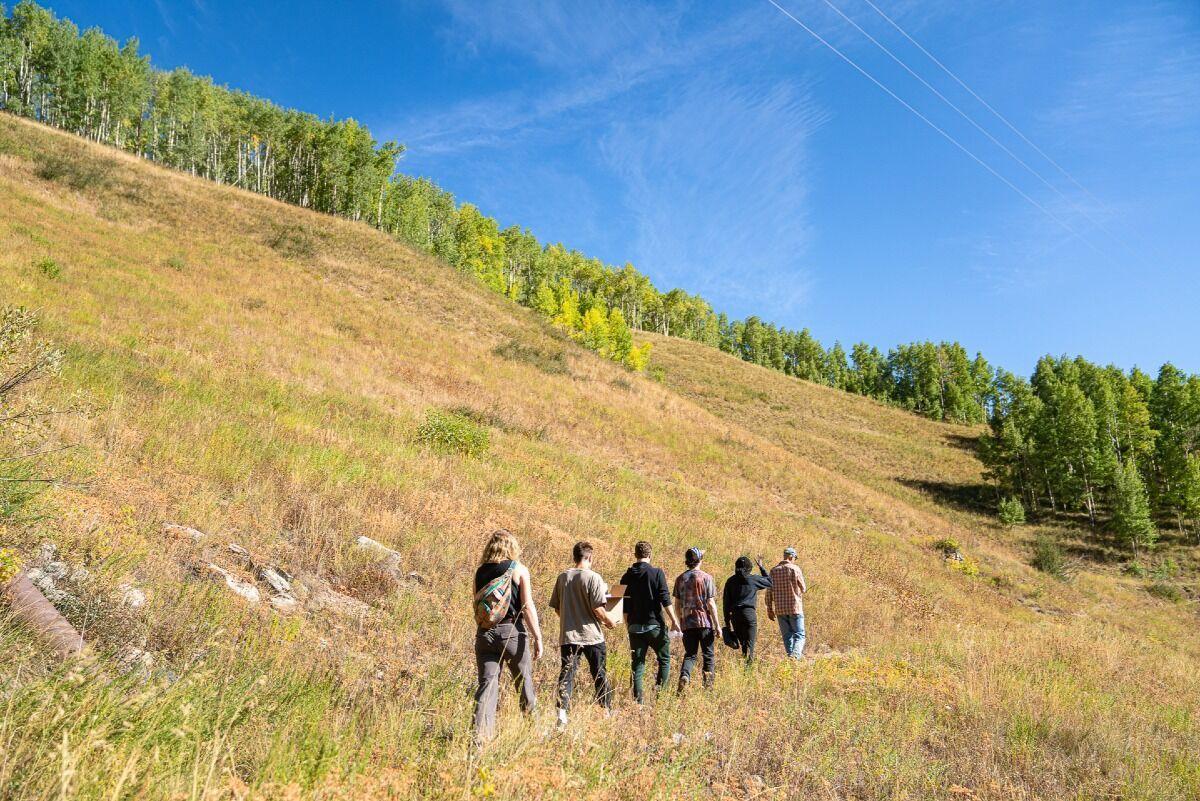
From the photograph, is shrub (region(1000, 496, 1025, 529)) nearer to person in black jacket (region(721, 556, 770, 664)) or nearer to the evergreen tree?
the evergreen tree

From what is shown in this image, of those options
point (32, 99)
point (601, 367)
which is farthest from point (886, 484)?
point (32, 99)

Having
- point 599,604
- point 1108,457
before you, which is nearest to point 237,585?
point 599,604

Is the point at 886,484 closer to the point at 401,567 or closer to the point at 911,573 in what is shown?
the point at 911,573

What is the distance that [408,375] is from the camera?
21.8 metres

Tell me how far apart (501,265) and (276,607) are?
247 ft

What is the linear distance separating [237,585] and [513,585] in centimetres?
293

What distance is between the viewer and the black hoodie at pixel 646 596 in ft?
19.5

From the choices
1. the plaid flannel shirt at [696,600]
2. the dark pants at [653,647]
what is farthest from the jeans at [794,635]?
the dark pants at [653,647]

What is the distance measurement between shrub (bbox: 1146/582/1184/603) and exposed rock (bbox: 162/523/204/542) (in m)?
40.6

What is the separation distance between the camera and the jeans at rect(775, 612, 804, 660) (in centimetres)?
819

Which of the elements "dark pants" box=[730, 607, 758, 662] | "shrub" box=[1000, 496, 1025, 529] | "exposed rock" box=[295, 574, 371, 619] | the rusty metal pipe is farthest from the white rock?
"shrub" box=[1000, 496, 1025, 529]

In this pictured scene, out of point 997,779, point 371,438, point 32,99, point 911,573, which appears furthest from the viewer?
point 32,99

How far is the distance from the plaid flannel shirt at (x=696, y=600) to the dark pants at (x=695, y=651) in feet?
0.23

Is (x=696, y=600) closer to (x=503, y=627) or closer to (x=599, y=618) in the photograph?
(x=599, y=618)
